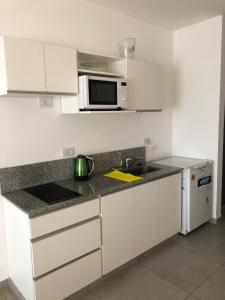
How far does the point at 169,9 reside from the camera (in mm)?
2674

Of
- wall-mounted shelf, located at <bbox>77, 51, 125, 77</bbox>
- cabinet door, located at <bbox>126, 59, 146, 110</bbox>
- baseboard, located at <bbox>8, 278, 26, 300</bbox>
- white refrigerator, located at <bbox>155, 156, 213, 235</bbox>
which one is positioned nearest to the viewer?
baseboard, located at <bbox>8, 278, 26, 300</bbox>

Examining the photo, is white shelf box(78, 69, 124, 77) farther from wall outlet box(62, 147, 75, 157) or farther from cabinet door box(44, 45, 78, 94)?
wall outlet box(62, 147, 75, 157)

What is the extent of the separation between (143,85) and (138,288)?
6.17ft

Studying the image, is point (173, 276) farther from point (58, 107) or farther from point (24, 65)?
point (24, 65)

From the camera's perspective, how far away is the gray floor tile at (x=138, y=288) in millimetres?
1990

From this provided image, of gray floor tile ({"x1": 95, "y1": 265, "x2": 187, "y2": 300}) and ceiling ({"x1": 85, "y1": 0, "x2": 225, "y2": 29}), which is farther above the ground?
ceiling ({"x1": 85, "y1": 0, "x2": 225, "y2": 29})

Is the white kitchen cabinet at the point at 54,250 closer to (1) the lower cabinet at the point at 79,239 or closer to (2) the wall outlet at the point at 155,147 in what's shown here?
(1) the lower cabinet at the point at 79,239

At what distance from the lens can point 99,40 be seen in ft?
8.38

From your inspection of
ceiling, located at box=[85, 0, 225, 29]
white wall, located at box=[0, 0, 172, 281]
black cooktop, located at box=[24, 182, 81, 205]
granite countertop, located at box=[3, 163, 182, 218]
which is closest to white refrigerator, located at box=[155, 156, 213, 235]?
granite countertop, located at box=[3, 163, 182, 218]

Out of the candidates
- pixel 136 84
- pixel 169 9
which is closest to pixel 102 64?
pixel 136 84

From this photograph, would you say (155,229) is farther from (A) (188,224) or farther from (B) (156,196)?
(A) (188,224)

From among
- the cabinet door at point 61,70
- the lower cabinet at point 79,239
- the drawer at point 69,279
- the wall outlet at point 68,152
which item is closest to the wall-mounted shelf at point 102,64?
the cabinet door at point 61,70

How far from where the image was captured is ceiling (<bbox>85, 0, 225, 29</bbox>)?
2.50 m

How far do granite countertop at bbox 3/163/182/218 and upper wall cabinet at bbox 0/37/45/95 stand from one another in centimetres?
77
